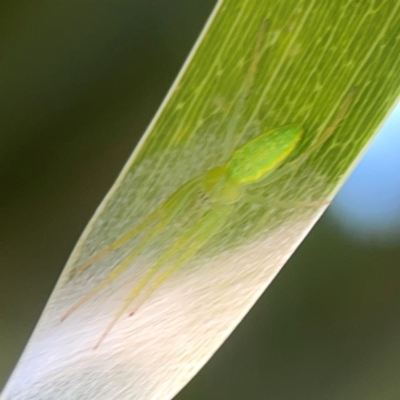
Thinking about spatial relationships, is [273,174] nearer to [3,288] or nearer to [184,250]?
[184,250]

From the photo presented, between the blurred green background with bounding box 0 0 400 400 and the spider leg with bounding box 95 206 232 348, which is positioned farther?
the spider leg with bounding box 95 206 232 348

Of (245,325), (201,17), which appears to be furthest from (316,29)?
(245,325)

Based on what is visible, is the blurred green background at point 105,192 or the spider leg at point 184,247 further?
the spider leg at point 184,247
